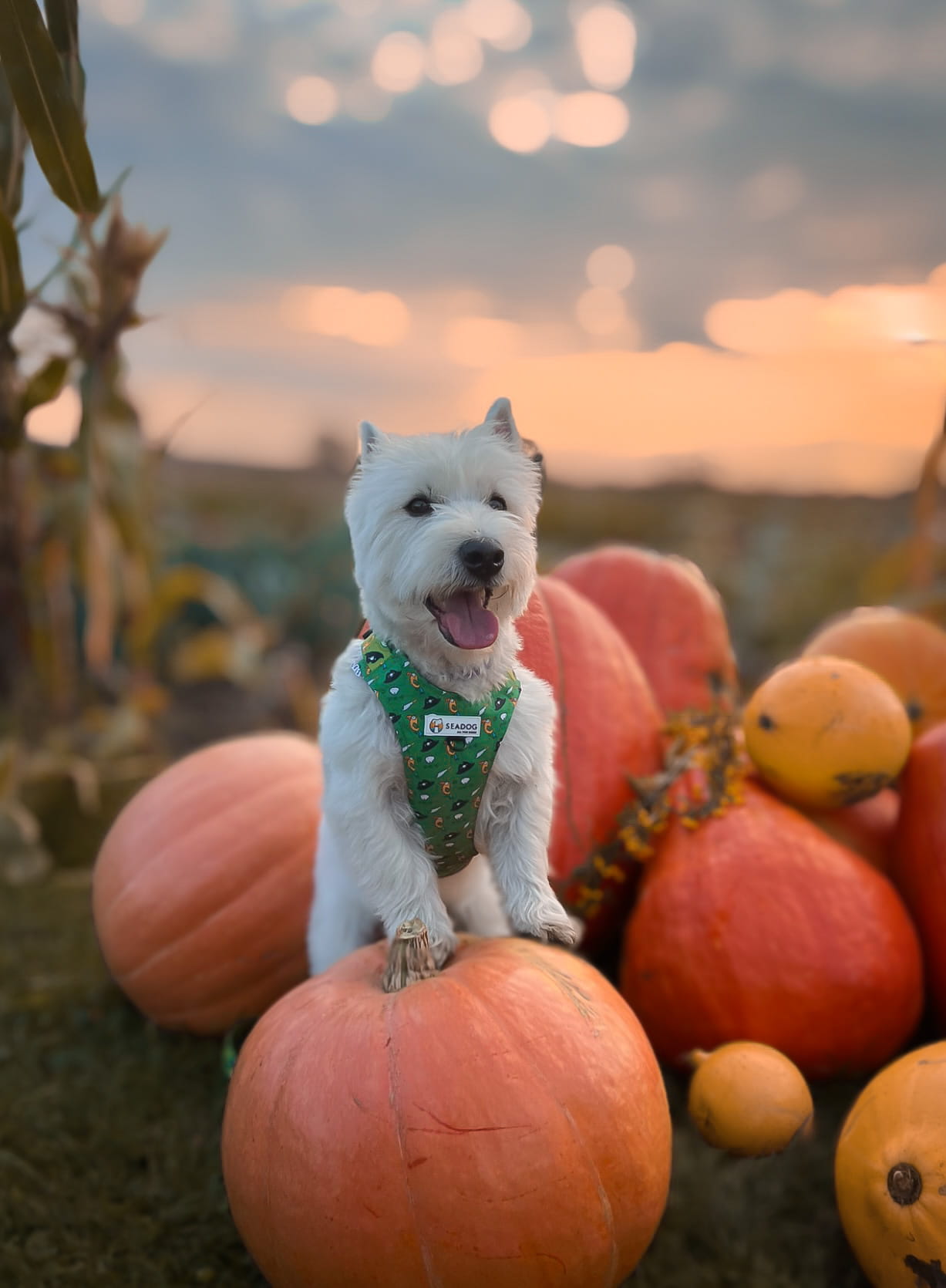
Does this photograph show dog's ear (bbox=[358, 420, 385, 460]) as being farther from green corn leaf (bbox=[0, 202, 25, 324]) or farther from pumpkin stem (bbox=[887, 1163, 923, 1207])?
pumpkin stem (bbox=[887, 1163, 923, 1207])

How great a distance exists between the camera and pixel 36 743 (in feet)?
16.3

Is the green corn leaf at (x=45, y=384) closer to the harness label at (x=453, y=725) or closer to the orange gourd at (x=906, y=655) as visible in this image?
the harness label at (x=453, y=725)

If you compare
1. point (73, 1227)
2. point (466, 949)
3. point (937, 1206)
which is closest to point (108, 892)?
point (73, 1227)

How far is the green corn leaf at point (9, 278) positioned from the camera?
216 cm

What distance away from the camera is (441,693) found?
1.43m

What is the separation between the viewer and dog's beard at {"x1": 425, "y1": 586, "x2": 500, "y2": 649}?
1267mm

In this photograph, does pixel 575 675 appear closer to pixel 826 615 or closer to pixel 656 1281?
pixel 656 1281

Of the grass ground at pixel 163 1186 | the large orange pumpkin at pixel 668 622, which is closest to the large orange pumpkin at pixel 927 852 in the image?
the grass ground at pixel 163 1186

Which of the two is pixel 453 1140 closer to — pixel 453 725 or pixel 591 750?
pixel 453 725

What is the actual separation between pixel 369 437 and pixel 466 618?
0.95ft

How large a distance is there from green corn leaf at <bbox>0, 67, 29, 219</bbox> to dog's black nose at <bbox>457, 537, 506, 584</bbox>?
63.0 inches

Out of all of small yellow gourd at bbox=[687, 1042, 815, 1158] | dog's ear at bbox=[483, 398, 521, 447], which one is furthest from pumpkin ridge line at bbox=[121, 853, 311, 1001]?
dog's ear at bbox=[483, 398, 521, 447]

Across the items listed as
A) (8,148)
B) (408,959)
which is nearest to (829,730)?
(408,959)

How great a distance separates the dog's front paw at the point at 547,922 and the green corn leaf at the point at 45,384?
2.11 metres
